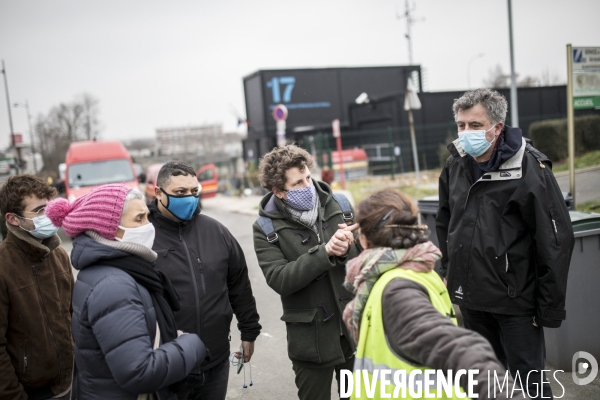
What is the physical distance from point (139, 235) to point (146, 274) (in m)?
0.18

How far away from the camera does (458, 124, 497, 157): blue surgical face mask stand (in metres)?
3.04

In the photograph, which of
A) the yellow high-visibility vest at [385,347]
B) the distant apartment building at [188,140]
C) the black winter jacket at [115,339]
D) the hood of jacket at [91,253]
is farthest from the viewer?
the distant apartment building at [188,140]

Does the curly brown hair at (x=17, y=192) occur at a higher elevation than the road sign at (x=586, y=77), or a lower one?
lower

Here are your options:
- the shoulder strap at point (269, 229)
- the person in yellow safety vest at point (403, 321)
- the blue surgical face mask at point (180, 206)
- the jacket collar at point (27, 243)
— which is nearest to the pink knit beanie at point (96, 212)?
the blue surgical face mask at point (180, 206)

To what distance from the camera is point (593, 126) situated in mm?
15953

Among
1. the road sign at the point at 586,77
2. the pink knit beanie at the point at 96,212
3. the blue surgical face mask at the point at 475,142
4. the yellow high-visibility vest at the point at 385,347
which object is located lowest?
the yellow high-visibility vest at the point at 385,347

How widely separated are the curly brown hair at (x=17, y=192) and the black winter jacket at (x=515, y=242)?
101 inches

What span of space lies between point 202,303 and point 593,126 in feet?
54.3

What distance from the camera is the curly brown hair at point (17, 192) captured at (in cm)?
303

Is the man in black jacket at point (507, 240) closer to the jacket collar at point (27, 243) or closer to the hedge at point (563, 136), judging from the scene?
the jacket collar at point (27, 243)

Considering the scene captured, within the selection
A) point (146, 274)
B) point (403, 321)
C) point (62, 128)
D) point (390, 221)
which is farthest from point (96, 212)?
point (62, 128)

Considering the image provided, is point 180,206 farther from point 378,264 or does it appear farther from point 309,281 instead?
point 378,264

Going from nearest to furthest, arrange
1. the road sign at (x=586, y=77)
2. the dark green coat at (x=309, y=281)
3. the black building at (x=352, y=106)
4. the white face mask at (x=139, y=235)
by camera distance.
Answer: the white face mask at (x=139, y=235)
the dark green coat at (x=309, y=281)
the road sign at (x=586, y=77)
the black building at (x=352, y=106)

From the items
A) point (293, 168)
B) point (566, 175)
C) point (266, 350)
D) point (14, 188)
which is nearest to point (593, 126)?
point (566, 175)
